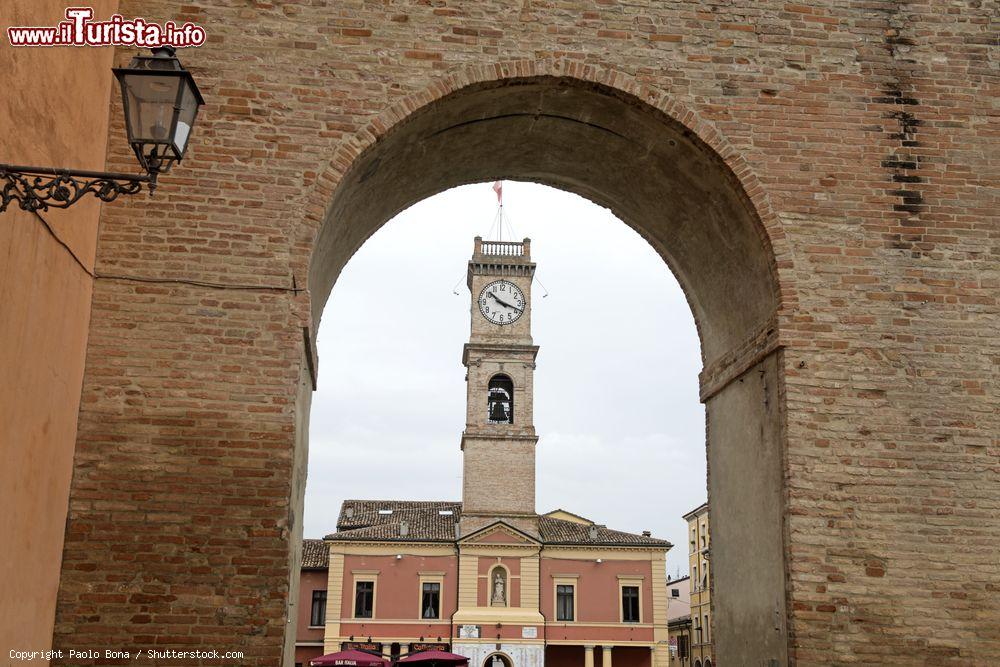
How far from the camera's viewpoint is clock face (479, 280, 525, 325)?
45156mm

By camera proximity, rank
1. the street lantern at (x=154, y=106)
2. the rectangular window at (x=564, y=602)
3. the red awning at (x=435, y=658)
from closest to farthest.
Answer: the street lantern at (x=154, y=106) < the red awning at (x=435, y=658) < the rectangular window at (x=564, y=602)

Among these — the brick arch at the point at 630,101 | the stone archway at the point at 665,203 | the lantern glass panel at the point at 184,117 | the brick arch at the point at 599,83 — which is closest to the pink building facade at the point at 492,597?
the stone archway at the point at 665,203

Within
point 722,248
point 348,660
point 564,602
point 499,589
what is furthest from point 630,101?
point 564,602

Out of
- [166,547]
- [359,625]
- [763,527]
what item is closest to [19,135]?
[166,547]

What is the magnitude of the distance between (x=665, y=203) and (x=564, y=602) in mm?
35869

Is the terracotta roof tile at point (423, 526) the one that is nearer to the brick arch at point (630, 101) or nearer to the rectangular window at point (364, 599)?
the rectangular window at point (364, 599)

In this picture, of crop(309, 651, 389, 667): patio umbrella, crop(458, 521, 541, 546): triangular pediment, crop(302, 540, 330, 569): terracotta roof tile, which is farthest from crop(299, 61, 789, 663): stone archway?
crop(302, 540, 330, 569): terracotta roof tile

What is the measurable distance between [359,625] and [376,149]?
3677cm

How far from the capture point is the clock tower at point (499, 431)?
4319cm

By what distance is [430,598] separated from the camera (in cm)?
4191

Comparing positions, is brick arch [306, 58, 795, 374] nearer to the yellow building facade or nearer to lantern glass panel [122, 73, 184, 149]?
lantern glass panel [122, 73, 184, 149]

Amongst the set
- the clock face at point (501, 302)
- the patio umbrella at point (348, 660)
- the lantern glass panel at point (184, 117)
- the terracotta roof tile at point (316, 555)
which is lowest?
the patio umbrella at point (348, 660)

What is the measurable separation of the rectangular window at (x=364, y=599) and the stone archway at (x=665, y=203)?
3471 centimetres

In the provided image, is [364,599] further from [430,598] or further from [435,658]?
[435,658]
